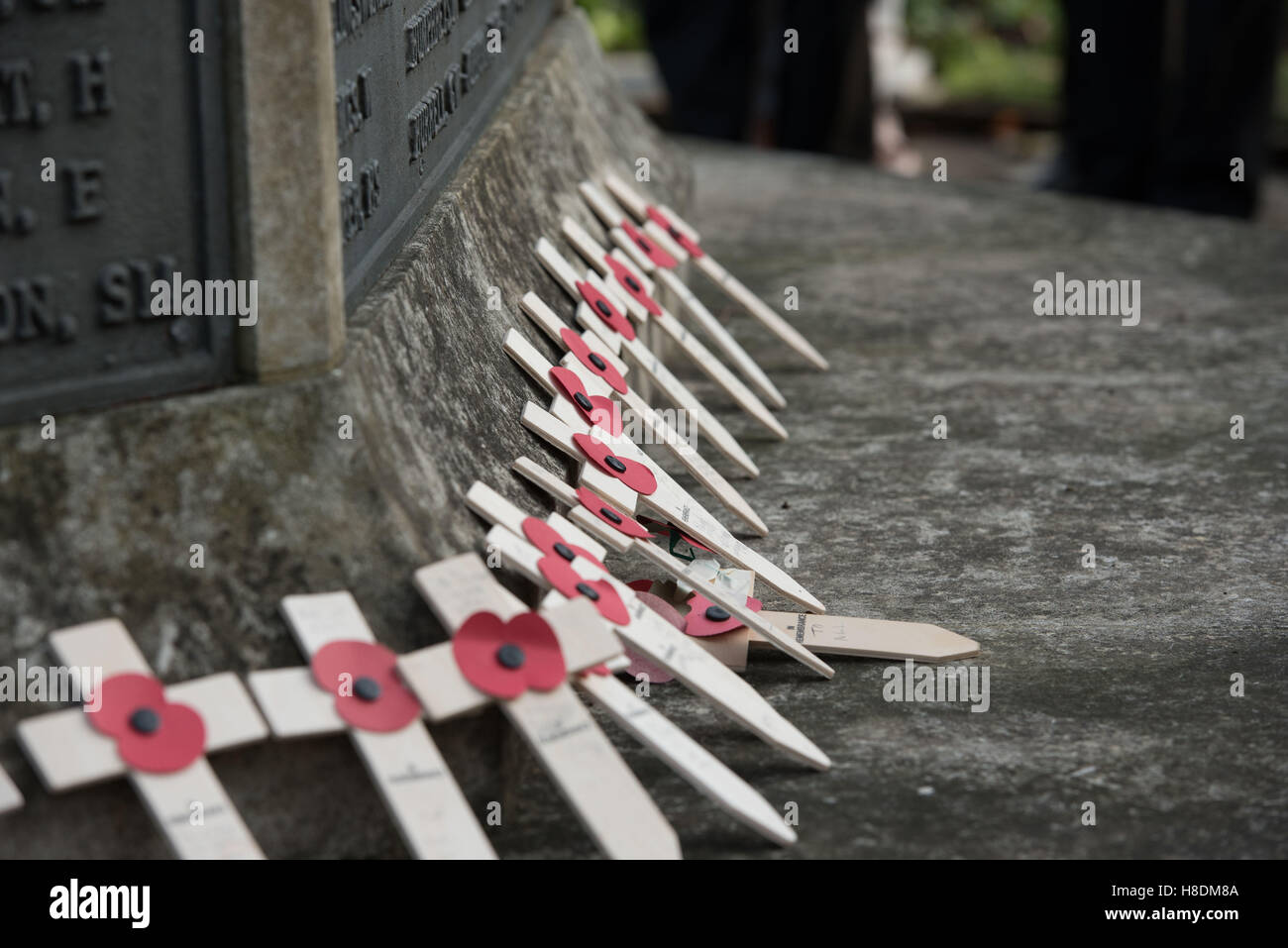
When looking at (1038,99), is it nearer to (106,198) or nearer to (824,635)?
(824,635)

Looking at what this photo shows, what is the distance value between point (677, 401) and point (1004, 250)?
10.4 ft

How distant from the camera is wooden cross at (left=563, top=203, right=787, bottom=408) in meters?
4.47

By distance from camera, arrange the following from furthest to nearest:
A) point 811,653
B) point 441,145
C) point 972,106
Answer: point 972,106
point 441,145
point 811,653

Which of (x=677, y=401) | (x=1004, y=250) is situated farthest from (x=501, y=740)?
(x=1004, y=250)

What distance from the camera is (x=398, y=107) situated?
11.6ft

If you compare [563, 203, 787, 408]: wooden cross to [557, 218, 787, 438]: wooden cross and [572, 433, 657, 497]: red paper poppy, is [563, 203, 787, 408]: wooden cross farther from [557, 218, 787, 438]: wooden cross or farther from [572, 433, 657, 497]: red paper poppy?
[572, 433, 657, 497]: red paper poppy

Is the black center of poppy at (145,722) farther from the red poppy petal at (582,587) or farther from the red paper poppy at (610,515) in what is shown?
the red paper poppy at (610,515)

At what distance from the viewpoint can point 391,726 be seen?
240 cm

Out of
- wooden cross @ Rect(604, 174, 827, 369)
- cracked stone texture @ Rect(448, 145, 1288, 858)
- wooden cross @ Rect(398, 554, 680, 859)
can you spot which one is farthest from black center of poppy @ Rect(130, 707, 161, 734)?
wooden cross @ Rect(604, 174, 827, 369)

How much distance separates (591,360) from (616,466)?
0.50 m

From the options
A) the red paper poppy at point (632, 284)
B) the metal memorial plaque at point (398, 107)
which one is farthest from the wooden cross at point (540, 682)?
the red paper poppy at point (632, 284)

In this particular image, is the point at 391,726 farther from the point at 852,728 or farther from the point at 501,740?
the point at 852,728

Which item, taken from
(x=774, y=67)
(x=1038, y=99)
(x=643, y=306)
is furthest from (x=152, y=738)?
(x=1038, y=99)

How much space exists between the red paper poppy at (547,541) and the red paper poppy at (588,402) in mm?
690
